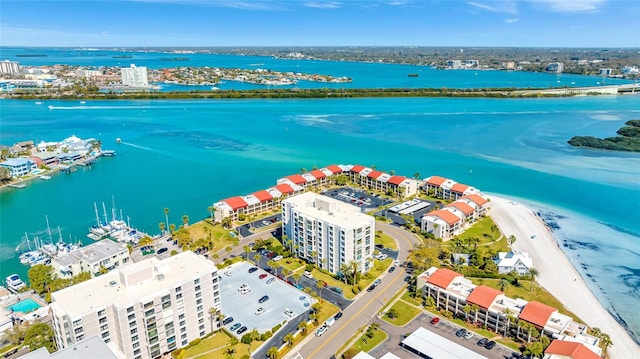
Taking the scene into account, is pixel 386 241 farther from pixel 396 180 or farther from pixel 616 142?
pixel 616 142

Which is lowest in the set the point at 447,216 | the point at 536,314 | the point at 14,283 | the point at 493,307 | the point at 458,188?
the point at 14,283

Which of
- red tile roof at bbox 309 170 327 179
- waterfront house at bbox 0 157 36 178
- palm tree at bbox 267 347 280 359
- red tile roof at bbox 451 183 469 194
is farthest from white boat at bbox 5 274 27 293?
red tile roof at bbox 451 183 469 194

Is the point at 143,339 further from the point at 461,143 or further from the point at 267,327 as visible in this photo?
the point at 461,143

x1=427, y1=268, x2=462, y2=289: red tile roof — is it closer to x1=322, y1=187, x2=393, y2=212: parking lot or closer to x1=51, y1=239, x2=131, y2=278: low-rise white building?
x1=322, y1=187, x2=393, y2=212: parking lot

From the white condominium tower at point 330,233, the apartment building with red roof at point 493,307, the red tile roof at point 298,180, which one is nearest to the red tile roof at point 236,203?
the white condominium tower at point 330,233

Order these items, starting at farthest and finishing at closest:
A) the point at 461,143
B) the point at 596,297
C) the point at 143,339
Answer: the point at 461,143
the point at 596,297
the point at 143,339

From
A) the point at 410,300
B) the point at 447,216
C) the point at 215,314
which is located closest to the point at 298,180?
the point at 447,216

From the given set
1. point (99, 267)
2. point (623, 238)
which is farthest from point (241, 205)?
point (623, 238)
